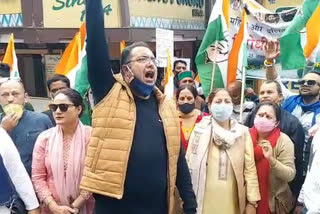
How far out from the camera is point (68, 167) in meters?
3.14

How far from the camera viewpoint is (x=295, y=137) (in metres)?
3.93

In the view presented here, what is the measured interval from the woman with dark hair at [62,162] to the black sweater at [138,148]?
0.53m

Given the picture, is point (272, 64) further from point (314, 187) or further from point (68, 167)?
point (68, 167)

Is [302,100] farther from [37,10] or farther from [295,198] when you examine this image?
[37,10]

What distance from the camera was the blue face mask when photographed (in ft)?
8.52

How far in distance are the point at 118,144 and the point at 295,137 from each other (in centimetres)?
197

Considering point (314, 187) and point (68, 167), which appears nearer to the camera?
point (314, 187)

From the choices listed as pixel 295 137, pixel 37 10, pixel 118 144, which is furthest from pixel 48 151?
pixel 37 10

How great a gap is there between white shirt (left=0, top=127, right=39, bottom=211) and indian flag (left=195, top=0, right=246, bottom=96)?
2.98 meters

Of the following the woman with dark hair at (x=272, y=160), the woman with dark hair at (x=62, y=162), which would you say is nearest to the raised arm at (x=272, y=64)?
the woman with dark hair at (x=272, y=160)

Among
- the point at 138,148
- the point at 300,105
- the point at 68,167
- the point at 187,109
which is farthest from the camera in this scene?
the point at 300,105

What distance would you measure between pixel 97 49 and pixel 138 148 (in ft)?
1.91

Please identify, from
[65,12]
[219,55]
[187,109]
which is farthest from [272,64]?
[65,12]

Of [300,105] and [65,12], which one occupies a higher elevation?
[65,12]
